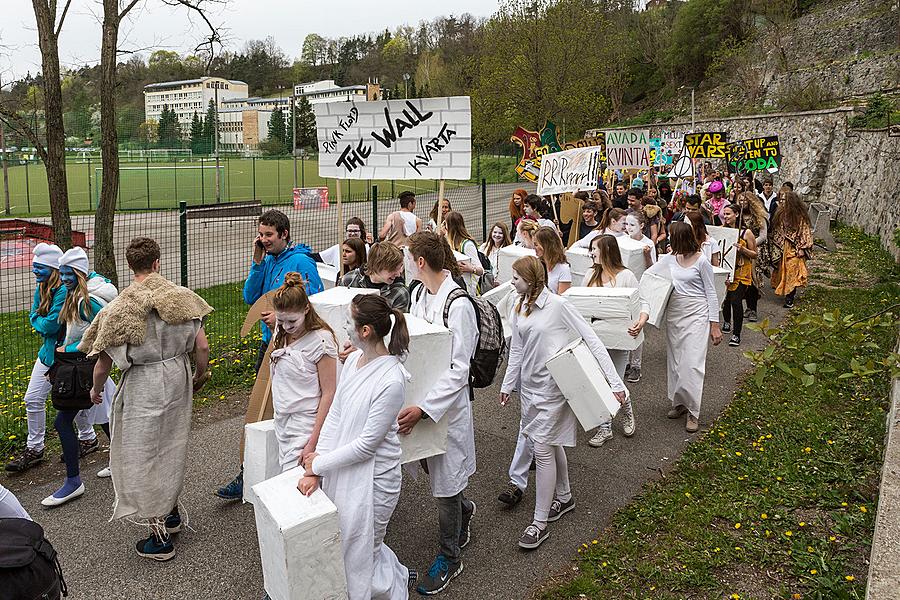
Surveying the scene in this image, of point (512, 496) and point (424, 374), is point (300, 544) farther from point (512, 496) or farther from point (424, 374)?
point (512, 496)

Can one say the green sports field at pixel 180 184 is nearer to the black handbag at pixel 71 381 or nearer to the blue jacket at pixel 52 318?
the blue jacket at pixel 52 318

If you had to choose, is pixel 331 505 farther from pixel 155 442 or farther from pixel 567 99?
pixel 567 99

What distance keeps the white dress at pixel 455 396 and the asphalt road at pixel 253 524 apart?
25.8 inches

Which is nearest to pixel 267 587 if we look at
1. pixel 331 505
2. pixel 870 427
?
pixel 331 505

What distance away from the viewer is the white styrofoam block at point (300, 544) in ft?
10.6

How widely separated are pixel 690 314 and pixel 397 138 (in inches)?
124

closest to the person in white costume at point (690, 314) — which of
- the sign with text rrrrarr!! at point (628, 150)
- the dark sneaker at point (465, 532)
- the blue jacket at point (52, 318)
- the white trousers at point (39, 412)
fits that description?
the dark sneaker at point (465, 532)

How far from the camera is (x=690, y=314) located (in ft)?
22.9

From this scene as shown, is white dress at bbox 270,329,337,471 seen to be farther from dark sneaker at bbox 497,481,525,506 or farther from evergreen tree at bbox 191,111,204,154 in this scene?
evergreen tree at bbox 191,111,204,154

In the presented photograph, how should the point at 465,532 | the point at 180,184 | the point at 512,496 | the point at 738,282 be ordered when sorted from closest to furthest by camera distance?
1. the point at 465,532
2. the point at 512,496
3. the point at 738,282
4. the point at 180,184

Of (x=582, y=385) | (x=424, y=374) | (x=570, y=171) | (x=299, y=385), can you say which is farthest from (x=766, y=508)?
(x=570, y=171)

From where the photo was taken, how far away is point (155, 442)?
4566 mm

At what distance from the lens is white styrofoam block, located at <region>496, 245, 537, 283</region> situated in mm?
7941

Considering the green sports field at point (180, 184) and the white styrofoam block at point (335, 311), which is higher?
the green sports field at point (180, 184)
